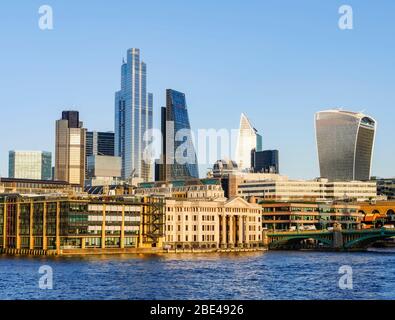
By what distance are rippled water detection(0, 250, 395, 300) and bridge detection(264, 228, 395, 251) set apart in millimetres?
58144

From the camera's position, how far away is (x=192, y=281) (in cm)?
8388

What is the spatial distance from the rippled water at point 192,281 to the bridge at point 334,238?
2289 inches

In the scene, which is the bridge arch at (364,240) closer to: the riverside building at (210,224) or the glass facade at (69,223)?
the riverside building at (210,224)

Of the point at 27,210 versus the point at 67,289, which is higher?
the point at 27,210

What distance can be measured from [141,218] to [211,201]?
22429mm

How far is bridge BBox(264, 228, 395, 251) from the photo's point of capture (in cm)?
17238

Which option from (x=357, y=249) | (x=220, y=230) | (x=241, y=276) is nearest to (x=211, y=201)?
(x=220, y=230)

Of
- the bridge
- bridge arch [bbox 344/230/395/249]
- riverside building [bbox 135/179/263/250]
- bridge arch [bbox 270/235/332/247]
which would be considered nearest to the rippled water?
riverside building [bbox 135/179/263/250]

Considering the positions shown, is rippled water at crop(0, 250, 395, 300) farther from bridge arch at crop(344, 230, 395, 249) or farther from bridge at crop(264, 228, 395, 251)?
bridge at crop(264, 228, 395, 251)

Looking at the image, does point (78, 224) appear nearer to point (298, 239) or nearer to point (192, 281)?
point (192, 281)

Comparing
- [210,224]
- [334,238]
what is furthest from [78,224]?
[334,238]
